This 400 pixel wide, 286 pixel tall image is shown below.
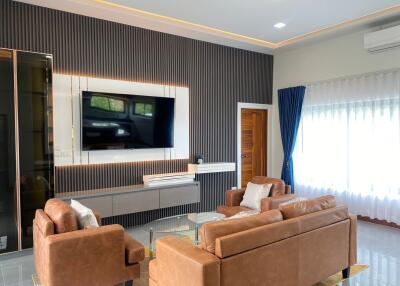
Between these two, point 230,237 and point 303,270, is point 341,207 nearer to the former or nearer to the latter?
point 303,270

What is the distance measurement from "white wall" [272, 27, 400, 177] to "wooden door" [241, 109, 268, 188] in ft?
0.78

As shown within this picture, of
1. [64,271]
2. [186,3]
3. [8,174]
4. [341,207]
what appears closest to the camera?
[64,271]

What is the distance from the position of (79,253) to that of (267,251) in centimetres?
155

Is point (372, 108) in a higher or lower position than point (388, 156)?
higher

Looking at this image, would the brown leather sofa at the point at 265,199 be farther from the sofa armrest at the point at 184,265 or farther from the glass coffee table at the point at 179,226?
the sofa armrest at the point at 184,265

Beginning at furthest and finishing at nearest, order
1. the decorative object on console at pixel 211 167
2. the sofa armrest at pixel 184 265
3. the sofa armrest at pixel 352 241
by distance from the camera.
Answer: the decorative object on console at pixel 211 167
the sofa armrest at pixel 352 241
the sofa armrest at pixel 184 265

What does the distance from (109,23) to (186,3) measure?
1.34 meters

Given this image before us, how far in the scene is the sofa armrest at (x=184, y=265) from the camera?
1930mm

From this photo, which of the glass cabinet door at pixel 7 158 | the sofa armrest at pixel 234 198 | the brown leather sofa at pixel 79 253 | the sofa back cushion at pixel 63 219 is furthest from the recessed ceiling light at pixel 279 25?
the sofa back cushion at pixel 63 219

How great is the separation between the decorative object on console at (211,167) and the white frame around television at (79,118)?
0.42 m

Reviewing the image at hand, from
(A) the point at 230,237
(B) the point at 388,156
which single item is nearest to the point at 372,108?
(B) the point at 388,156

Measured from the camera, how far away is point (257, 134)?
21.7 feet

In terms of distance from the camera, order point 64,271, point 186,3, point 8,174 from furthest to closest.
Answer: point 186,3 → point 8,174 → point 64,271

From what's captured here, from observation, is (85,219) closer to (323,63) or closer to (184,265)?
(184,265)
